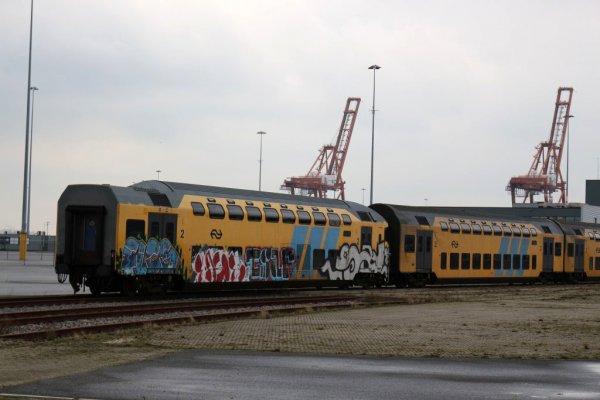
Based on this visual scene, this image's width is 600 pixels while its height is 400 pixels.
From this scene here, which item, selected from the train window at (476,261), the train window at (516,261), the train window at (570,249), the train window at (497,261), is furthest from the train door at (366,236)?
the train window at (570,249)

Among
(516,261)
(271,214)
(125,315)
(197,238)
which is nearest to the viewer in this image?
(125,315)

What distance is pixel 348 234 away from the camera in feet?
136

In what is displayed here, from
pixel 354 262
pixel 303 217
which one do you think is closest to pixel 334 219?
pixel 303 217

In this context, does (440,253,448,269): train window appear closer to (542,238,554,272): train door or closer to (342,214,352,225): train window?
(342,214,352,225): train window

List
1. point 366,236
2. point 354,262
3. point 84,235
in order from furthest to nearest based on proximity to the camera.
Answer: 1. point 366,236
2. point 354,262
3. point 84,235

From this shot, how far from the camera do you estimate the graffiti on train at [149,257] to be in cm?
3131

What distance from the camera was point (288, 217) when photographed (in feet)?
126

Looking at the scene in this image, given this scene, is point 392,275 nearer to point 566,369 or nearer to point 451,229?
point 451,229

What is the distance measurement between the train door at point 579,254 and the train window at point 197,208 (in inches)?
1318

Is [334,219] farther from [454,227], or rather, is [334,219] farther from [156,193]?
[156,193]

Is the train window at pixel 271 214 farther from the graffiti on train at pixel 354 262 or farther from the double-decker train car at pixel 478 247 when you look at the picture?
the double-decker train car at pixel 478 247

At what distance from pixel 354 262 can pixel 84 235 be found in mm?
13779

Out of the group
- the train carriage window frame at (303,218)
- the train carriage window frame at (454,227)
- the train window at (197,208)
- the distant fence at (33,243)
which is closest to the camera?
the train window at (197,208)

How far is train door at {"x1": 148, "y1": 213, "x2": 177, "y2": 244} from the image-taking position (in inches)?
1269
